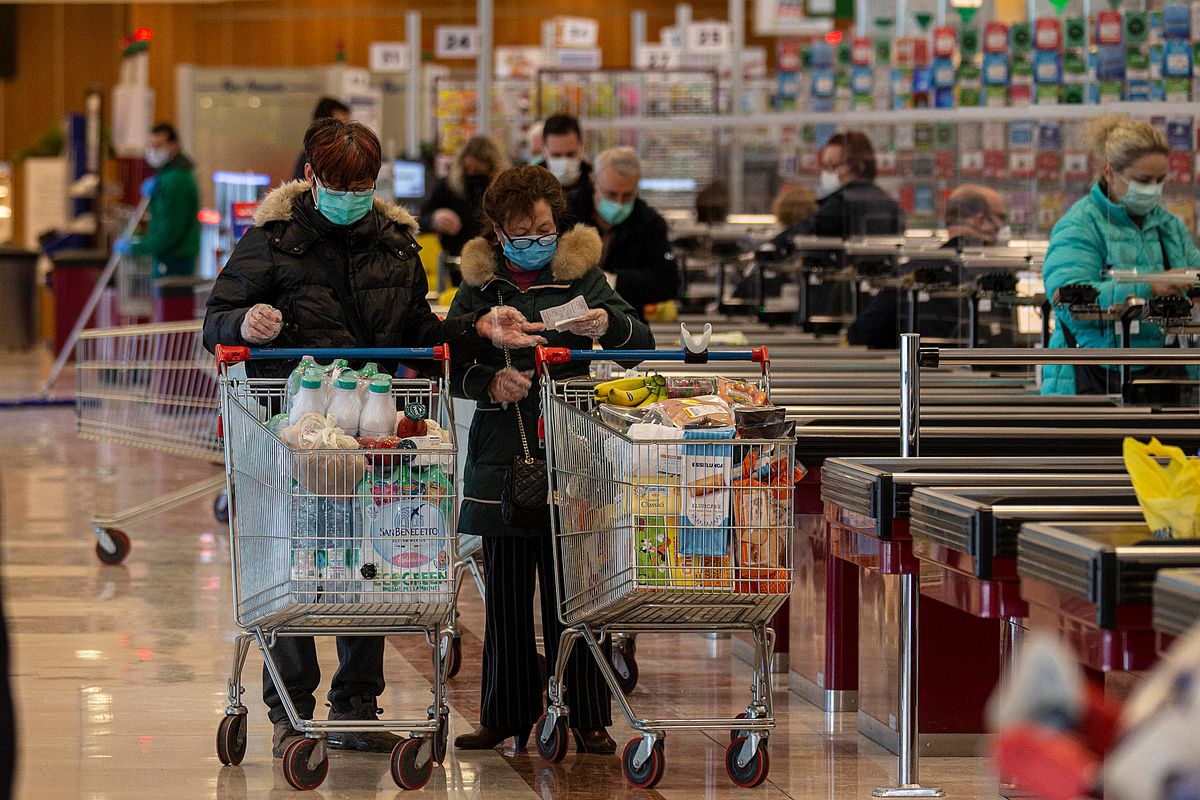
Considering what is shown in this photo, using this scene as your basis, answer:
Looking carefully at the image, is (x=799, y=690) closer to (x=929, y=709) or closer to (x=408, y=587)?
(x=929, y=709)

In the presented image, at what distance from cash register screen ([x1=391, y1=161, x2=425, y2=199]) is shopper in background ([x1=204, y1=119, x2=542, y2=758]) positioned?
317 inches

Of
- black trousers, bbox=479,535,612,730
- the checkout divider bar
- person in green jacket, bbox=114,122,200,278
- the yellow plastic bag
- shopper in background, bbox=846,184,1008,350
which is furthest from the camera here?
person in green jacket, bbox=114,122,200,278

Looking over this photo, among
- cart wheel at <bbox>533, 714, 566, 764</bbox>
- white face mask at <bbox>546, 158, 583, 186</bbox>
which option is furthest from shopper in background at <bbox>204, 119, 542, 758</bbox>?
white face mask at <bbox>546, 158, 583, 186</bbox>

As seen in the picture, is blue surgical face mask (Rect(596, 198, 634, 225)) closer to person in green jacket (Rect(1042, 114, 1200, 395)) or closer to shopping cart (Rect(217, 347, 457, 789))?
person in green jacket (Rect(1042, 114, 1200, 395))

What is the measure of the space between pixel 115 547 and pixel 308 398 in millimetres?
3687

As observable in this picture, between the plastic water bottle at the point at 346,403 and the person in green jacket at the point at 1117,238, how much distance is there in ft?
9.00

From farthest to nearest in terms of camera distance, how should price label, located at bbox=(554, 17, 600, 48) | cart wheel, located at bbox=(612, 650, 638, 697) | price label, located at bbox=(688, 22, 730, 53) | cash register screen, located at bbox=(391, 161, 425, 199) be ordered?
1. price label, located at bbox=(554, 17, 600, 48)
2. price label, located at bbox=(688, 22, 730, 53)
3. cash register screen, located at bbox=(391, 161, 425, 199)
4. cart wheel, located at bbox=(612, 650, 638, 697)

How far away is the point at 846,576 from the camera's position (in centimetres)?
518

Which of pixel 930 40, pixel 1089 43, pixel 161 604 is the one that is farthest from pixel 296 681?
pixel 930 40

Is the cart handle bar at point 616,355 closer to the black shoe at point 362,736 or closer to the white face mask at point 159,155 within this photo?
the black shoe at point 362,736

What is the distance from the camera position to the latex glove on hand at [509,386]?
444 centimetres

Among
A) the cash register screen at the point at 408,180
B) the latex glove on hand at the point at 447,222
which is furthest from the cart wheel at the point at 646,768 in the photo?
the cash register screen at the point at 408,180

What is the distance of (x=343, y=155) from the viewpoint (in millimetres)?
4379

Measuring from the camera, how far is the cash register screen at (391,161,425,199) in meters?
12.7
